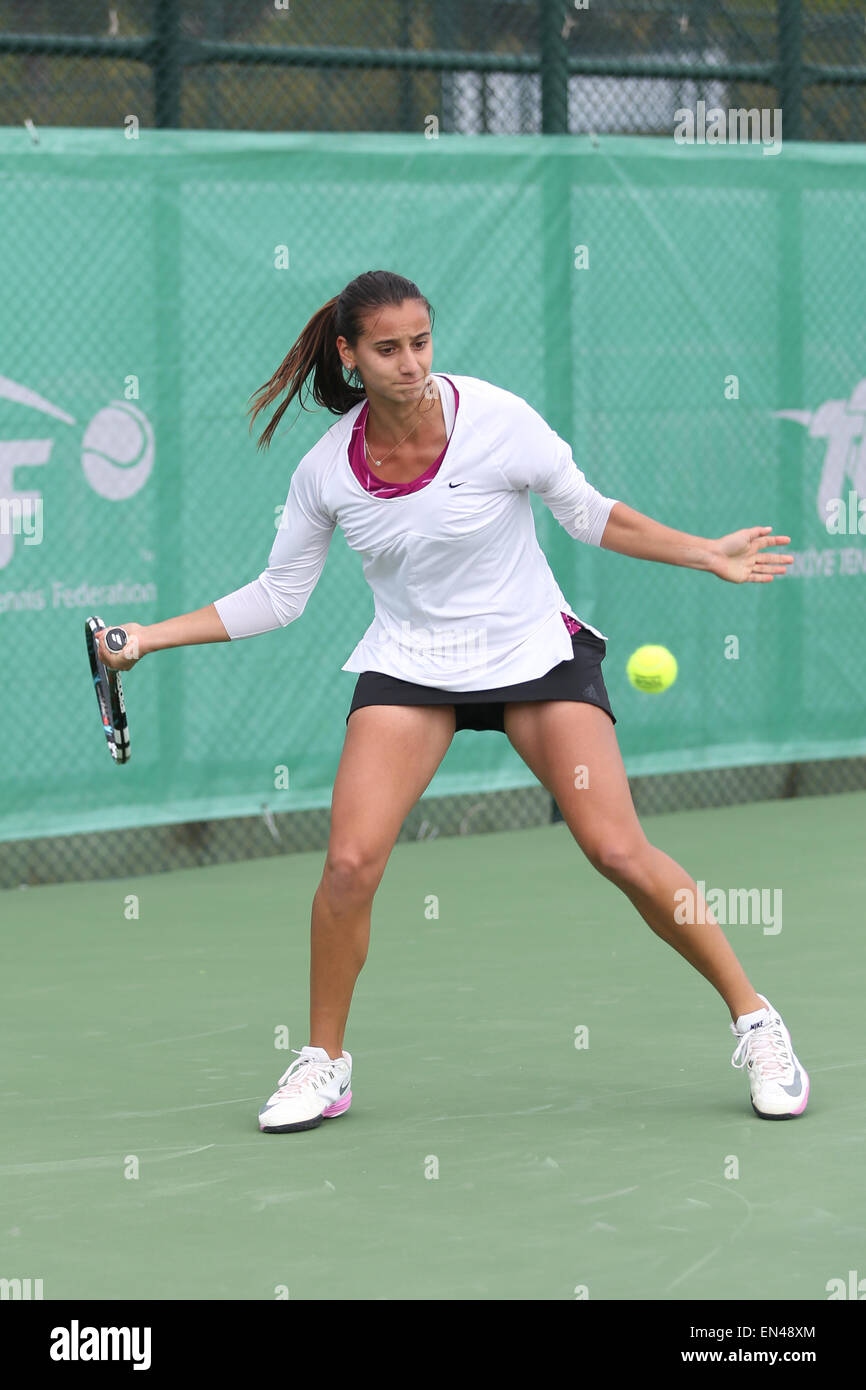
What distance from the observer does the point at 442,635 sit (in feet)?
15.1

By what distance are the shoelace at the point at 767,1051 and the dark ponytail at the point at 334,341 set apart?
153 cm

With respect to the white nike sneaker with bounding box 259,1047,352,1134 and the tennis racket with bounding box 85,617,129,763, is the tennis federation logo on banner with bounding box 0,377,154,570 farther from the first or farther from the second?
the white nike sneaker with bounding box 259,1047,352,1134

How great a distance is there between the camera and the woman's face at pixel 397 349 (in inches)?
175

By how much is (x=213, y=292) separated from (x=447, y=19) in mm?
1517

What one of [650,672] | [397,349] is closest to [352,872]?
[397,349]

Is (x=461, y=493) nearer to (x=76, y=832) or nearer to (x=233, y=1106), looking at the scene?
(x=233, y=1106)

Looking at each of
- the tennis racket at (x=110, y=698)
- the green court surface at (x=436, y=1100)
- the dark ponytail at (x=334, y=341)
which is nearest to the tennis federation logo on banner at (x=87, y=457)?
the green court surface at (x=436, y=1100)

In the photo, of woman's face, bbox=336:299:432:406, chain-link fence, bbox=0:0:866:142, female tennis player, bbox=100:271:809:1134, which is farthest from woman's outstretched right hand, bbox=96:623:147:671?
chain-link fence, bbox=0:0:866:142

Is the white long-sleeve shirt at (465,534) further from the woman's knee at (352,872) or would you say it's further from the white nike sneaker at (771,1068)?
the white nike sneaker at (771,1068)

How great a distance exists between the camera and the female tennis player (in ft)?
14.8

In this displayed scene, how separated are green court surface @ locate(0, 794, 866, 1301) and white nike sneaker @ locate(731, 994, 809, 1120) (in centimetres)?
4

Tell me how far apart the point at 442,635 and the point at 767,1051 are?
1063 millimetres

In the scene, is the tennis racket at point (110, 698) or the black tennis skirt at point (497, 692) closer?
the black tennis skirt at point (497, 692)
